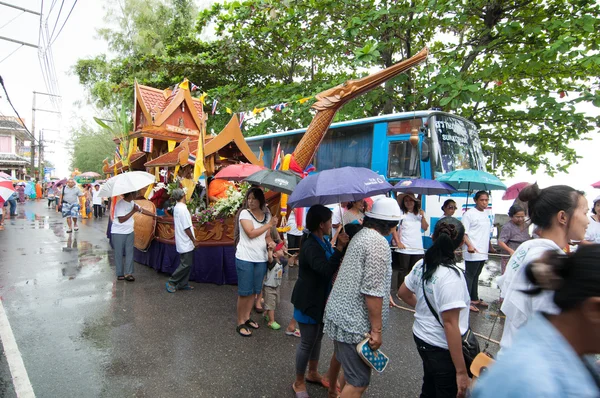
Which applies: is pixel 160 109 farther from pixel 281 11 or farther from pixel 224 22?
pixel 281 11

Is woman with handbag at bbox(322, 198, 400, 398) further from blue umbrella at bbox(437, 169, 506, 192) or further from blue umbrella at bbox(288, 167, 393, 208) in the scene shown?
blue umbrella at bbox(437, 169, 506, 192)

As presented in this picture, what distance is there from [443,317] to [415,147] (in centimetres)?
631

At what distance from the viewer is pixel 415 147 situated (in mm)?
7863

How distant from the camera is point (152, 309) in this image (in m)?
4.96

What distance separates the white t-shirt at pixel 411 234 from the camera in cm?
580

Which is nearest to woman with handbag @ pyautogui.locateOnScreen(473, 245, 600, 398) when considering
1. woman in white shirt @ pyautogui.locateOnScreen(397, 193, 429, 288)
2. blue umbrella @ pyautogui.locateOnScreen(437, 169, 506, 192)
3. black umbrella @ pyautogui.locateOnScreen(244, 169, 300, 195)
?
black umbrella @ pyautogui.locateOnScreen(244, 169, 300, 195)

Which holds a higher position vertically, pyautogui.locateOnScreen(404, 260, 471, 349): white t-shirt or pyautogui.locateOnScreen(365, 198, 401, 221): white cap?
pyautogui.locateOnScreen(365, 198, 401, 221): white cap

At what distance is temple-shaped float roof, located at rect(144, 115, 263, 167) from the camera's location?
22.8 feet

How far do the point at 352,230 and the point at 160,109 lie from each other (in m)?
8.64

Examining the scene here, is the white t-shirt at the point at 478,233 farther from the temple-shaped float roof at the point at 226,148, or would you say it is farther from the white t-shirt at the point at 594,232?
the temple-shaped float roof at the point at 226,148

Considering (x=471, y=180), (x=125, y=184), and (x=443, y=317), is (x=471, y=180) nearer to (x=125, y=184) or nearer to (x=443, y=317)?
(x=443, y=317)

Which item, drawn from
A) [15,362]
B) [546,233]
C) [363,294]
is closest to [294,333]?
[363,294]

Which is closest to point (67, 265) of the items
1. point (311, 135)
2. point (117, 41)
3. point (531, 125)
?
point (311, 135)

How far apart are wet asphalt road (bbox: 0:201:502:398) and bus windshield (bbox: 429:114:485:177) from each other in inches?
110
